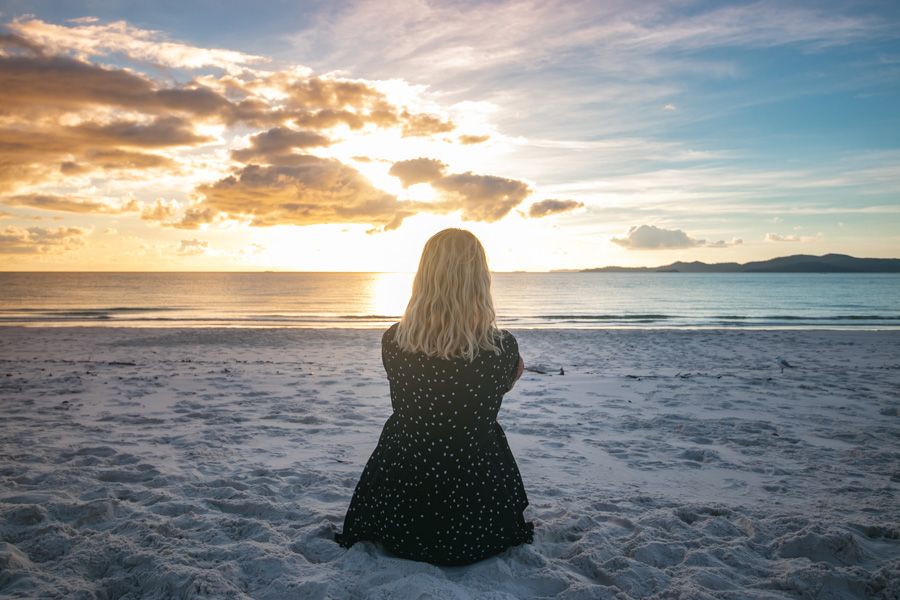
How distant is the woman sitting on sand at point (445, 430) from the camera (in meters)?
3.21

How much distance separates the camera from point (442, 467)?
3.34 meters

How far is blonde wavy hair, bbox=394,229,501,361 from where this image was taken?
318cm

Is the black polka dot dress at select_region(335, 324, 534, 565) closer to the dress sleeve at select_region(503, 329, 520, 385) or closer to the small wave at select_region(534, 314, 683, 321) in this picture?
the dress sleeve at select_region(503, 329, 520, 385)

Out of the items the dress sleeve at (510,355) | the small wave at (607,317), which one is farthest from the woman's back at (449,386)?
the small wave at (607,317)

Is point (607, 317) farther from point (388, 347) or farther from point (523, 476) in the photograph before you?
point (388, 347)

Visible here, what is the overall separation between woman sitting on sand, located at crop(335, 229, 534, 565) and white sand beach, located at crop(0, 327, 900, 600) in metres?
0.17

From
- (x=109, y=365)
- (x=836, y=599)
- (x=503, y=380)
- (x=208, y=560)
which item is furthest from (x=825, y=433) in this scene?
(x=109, y=365)

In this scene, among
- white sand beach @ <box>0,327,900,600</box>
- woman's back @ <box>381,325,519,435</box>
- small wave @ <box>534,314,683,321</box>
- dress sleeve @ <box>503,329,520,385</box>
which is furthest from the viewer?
small wave @ <box>534,314,683,321</box>

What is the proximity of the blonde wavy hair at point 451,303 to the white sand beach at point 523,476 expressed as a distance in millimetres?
1372

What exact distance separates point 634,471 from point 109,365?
34.5 ft

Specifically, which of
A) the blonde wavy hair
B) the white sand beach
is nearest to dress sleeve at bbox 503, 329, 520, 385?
the blonde wavy hair

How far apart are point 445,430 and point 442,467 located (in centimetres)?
24

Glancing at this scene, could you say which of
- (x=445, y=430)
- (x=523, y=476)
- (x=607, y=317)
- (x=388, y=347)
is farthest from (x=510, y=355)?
(x=607, y=317)

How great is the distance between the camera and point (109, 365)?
1095cm
